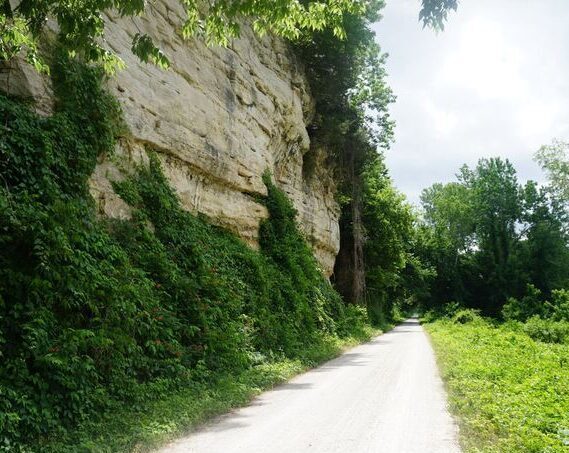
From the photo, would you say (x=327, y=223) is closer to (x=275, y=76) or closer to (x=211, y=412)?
Result: (x=275, y=76)

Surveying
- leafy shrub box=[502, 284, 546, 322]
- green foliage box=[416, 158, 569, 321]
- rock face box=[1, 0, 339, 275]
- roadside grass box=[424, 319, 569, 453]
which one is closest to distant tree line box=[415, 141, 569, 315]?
green foliage box=[416, 158, 569, 321]

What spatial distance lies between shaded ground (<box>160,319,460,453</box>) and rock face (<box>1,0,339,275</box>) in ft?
18.1

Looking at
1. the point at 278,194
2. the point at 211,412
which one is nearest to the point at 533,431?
the point at 211,412

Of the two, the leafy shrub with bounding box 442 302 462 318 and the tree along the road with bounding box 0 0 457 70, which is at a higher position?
the tree along the road with bounding box 0 0 457 70

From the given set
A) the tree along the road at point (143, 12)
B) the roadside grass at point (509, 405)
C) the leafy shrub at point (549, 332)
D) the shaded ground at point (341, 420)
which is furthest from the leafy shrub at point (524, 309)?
the tree along the road at point (143, 12)

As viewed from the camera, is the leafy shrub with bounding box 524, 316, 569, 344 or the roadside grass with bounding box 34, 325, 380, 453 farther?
the leafy shrub with bounding box 524, 316, 569, 344

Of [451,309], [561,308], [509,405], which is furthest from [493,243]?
[509,405]

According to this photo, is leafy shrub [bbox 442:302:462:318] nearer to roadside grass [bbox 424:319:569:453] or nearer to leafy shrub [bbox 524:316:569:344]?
leafy shrub [bbox 524:316:569:344]

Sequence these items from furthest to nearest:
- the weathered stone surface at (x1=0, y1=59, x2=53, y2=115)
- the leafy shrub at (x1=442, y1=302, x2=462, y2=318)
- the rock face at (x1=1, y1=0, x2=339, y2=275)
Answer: the leafy shrub at (x1=442, y1=302, x2=462, y2=318)
the rock face at (x1=1, y1=0, x2=339, y2=275)
the weathered stone surface at (x1=0, y1=59, x2=53, y2=115)

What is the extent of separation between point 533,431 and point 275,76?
18541 mm

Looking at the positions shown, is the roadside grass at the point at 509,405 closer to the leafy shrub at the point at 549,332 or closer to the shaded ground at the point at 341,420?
the shaded ground at the point at 341,420

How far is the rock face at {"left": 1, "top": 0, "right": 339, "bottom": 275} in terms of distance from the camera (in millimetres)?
11773

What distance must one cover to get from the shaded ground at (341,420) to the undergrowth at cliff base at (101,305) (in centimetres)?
63

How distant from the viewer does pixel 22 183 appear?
7492mm
